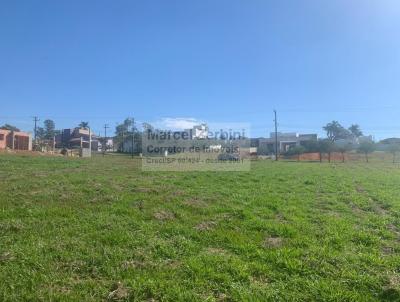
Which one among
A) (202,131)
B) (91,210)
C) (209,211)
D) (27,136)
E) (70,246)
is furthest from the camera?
(27,136)

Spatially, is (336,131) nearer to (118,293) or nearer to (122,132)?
(122,132)

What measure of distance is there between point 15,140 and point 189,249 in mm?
67656

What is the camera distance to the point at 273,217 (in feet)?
26.7

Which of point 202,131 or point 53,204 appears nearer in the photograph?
point 53,204

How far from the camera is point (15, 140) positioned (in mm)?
64188

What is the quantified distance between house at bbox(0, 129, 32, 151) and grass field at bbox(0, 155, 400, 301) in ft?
193

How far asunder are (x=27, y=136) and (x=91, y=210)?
65.2m

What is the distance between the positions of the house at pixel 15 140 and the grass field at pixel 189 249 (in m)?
58.9

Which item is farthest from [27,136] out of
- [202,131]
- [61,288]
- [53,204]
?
Answer: [61,288]

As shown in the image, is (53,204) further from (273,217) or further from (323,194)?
(323,194)

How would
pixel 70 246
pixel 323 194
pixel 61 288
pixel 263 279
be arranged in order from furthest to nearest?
pixel 323 194 < pixel 70 246 < pixel 263 279 < pixel 61 288

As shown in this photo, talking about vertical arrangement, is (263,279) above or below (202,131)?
below

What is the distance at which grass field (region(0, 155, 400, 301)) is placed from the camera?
422 cm

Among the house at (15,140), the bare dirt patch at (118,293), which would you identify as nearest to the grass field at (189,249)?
the bare dirt patch at (118,293)
